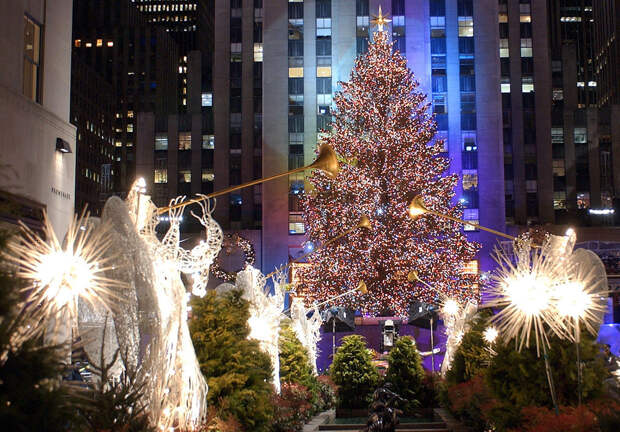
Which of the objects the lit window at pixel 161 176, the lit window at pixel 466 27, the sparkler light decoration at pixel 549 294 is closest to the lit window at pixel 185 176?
the lit window at pixel 161 176

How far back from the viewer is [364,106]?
40656 millimetres

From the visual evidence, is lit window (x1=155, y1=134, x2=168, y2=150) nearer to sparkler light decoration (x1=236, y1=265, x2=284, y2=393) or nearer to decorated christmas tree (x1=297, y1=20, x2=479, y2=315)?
decorated christmas tree (x1=297, y1=20, x2=479, y2=315)

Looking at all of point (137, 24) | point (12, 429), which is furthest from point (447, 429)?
point (137, 24)

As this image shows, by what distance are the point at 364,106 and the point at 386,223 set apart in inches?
259

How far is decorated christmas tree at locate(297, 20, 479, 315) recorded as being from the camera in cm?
3875

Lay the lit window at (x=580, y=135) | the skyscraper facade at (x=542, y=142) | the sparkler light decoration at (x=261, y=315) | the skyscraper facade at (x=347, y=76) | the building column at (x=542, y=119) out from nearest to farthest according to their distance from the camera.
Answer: the sparkler light decoration at (x=261, y=315) → the skyscraper facade at (x=347, y=76) → the building column at (x=542, y=119) → the skyscraper facade at (x=542, y=142) → the lit window at (x=580, y=135)

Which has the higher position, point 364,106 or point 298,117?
point 298,117

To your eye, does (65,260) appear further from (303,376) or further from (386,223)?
(386,223)

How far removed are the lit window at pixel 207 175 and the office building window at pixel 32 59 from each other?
49.2 metres

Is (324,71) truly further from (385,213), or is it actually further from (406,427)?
(406,427)

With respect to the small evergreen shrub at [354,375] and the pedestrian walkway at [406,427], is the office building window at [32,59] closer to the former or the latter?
the pedestrian walkway at [406,427]

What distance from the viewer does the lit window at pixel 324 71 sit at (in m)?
58.4

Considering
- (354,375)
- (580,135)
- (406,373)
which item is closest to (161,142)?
(580,135)

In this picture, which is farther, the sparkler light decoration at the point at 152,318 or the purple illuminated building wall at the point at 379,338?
the purple illuminated building wall at the point at 379,338
